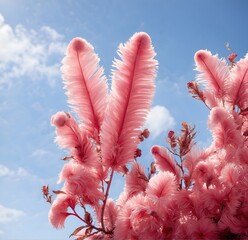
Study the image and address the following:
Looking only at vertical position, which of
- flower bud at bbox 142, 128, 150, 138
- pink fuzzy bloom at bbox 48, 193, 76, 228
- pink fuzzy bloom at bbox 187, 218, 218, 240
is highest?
flower bud at bbox 142, 128, 150, 138

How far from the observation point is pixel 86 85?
162cm

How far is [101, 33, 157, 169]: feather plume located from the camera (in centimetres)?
149

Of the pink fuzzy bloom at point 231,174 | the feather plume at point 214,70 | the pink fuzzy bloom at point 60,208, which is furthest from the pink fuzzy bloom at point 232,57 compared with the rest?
the pink fuzzy bloom at point 60,208

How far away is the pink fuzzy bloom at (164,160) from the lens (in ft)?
5.72

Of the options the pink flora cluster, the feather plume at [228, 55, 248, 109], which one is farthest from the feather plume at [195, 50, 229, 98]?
the pink flora cluster

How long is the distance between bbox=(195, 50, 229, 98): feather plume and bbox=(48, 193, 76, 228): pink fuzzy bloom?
3.27 feet

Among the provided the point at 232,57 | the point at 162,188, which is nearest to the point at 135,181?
the point at 162,188

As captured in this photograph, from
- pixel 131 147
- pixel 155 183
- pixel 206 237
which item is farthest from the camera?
pixel 131 147

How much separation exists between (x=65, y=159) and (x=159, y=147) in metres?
0.49

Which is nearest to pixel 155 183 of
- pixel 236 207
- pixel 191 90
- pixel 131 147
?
pixel 131 147

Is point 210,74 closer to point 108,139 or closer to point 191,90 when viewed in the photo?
point 191,90

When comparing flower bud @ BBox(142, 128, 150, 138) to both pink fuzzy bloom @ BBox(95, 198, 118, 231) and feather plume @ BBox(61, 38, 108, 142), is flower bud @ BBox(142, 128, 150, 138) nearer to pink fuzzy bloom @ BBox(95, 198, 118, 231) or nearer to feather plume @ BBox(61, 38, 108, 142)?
feather plume @ BBox(61, 38, 108, 142)

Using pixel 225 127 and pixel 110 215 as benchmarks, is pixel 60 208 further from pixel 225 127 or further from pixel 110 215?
pixel 225 127

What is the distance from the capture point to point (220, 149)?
1645 millimetres
